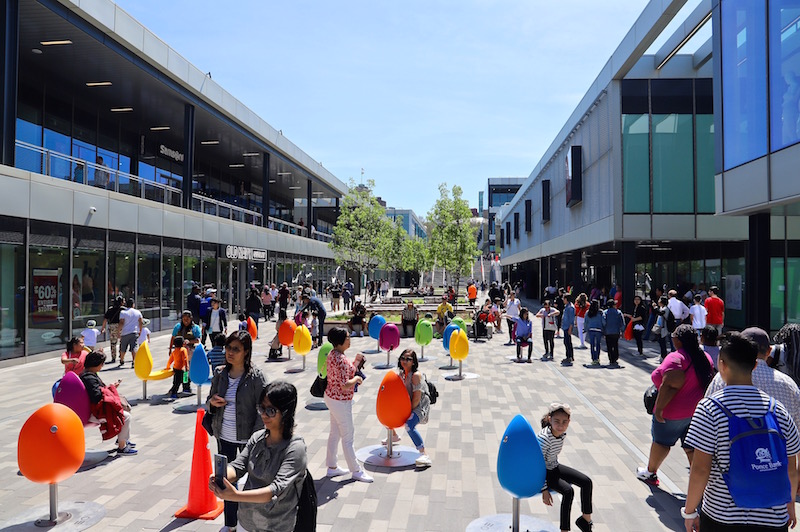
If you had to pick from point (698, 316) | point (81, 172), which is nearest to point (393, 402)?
point (698, 316)

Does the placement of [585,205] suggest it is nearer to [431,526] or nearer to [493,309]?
[493,309]

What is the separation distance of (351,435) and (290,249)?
30950 mm

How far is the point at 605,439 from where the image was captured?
7.98 meters

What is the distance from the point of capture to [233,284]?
28641mm

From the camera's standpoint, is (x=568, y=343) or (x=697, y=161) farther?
(x=697, y=161)

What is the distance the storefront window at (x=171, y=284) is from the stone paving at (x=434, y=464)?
29.2 ft

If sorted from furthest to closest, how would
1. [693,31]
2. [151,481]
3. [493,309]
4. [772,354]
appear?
[493,309]
[693,31]
[151,481]
[772,354]

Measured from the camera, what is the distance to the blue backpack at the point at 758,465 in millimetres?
2932

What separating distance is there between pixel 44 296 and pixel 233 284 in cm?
1343

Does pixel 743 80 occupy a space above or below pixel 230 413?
above

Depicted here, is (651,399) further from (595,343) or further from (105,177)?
(105,177)

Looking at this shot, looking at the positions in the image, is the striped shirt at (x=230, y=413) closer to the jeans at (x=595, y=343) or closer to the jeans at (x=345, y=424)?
the jeans at (x=345, y=424)

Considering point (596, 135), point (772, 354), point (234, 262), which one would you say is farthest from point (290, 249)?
point (772, 354)

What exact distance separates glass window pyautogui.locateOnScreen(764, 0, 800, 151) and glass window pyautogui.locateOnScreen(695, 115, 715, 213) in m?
8.58
